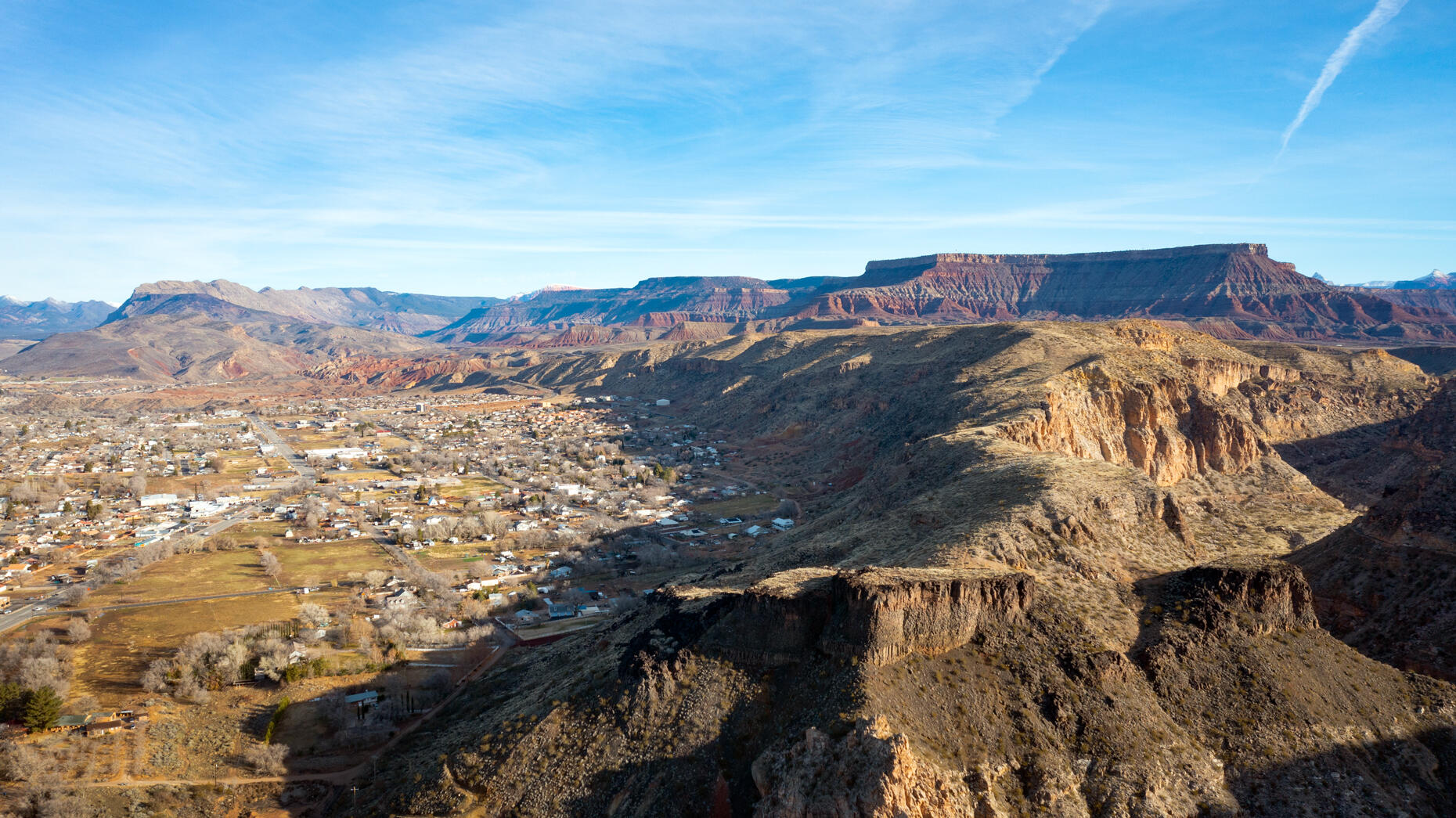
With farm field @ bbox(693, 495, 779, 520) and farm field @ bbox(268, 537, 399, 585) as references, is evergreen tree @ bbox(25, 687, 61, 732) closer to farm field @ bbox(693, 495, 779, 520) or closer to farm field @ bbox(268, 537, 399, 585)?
farm field @ bbox(268, 537, 399, 585)

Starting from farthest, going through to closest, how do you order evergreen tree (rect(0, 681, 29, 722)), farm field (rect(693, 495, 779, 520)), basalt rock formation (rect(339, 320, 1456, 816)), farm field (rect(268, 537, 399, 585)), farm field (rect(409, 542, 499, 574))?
1. farm field (rect(693, 495, 779, 520))
2. farm field (rect(409, 542, 499, 574))
3. farm field (rect(268, 537, 399, 585))
4. evergreen tree (rect(0, 681, 29, 722))
5. basalt rock formation (rect(339, 320, 1456, 816))

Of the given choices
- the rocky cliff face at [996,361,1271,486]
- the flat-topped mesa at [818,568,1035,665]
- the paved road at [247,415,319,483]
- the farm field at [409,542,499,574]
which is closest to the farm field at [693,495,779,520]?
the farm field at [409,542,499,574]

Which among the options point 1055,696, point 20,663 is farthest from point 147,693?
point 1055,696

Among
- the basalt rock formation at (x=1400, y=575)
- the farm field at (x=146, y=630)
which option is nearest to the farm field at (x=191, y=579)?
the farm field at (x=146, y=630)

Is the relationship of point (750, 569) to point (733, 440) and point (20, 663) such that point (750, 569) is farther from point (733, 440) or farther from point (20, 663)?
point (733, 440)

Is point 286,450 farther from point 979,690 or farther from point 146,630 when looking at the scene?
point 979,690

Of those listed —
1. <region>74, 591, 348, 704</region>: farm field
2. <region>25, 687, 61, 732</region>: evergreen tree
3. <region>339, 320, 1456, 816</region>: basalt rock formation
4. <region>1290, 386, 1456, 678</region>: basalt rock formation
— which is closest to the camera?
<region>339, 320, 1456, 816</region>: basalt rock formation

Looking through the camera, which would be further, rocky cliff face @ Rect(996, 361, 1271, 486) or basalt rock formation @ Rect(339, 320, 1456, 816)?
rocky cliff face @ Rect(996, 361, 1271, 486)
